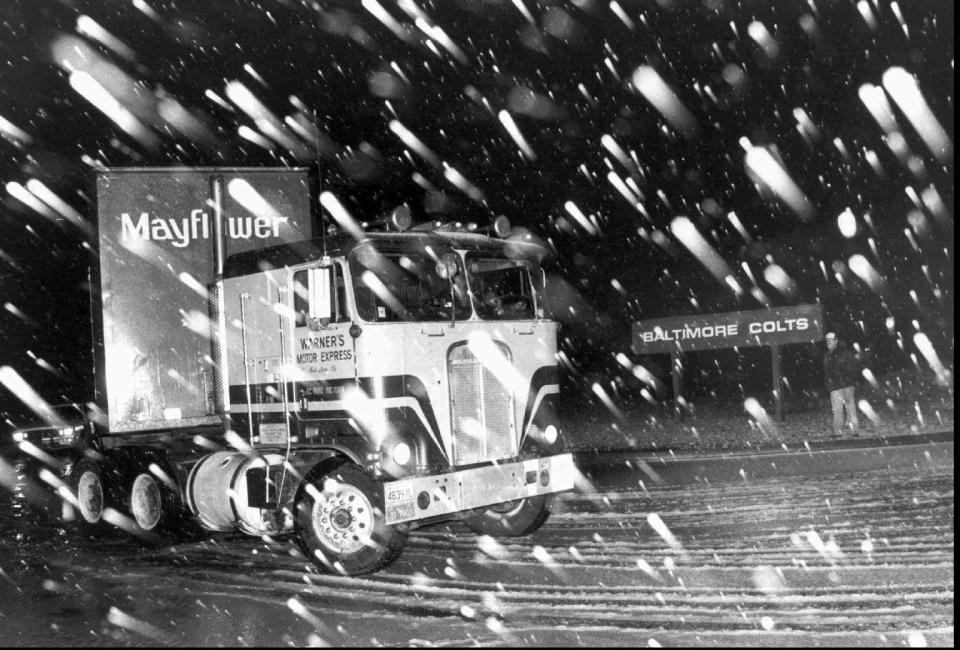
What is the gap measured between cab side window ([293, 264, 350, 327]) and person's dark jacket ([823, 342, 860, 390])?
9.09 metres

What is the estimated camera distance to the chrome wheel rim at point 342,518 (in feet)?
27.2

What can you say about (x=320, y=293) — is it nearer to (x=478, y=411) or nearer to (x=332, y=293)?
(x=332, y=293)

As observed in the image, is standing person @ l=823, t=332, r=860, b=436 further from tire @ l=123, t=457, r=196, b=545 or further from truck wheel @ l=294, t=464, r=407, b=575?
tire @ l=123, t=457, r=196, b=545

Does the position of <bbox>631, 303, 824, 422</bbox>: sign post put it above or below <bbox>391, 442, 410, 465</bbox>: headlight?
above

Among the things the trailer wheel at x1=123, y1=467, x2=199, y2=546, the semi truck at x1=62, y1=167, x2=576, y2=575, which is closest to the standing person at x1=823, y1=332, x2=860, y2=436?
the semi truck at x1=62, y1=167, x2=576, y2=575

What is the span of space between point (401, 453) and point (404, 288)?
60.0 inches

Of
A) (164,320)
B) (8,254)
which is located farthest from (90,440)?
(8,254)

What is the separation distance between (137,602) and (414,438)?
260 cm

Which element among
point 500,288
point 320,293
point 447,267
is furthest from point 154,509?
point 500,288

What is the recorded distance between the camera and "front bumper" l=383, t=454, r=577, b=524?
Answer: 317 inches

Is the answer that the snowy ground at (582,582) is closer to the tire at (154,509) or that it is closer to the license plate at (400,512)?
the tire at (154,509)

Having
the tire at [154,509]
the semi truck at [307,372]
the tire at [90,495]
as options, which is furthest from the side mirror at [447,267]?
the tire at [90,495]

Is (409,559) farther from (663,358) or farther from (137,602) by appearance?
(663,358)

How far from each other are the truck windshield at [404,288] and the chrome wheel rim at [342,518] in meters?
1.54
